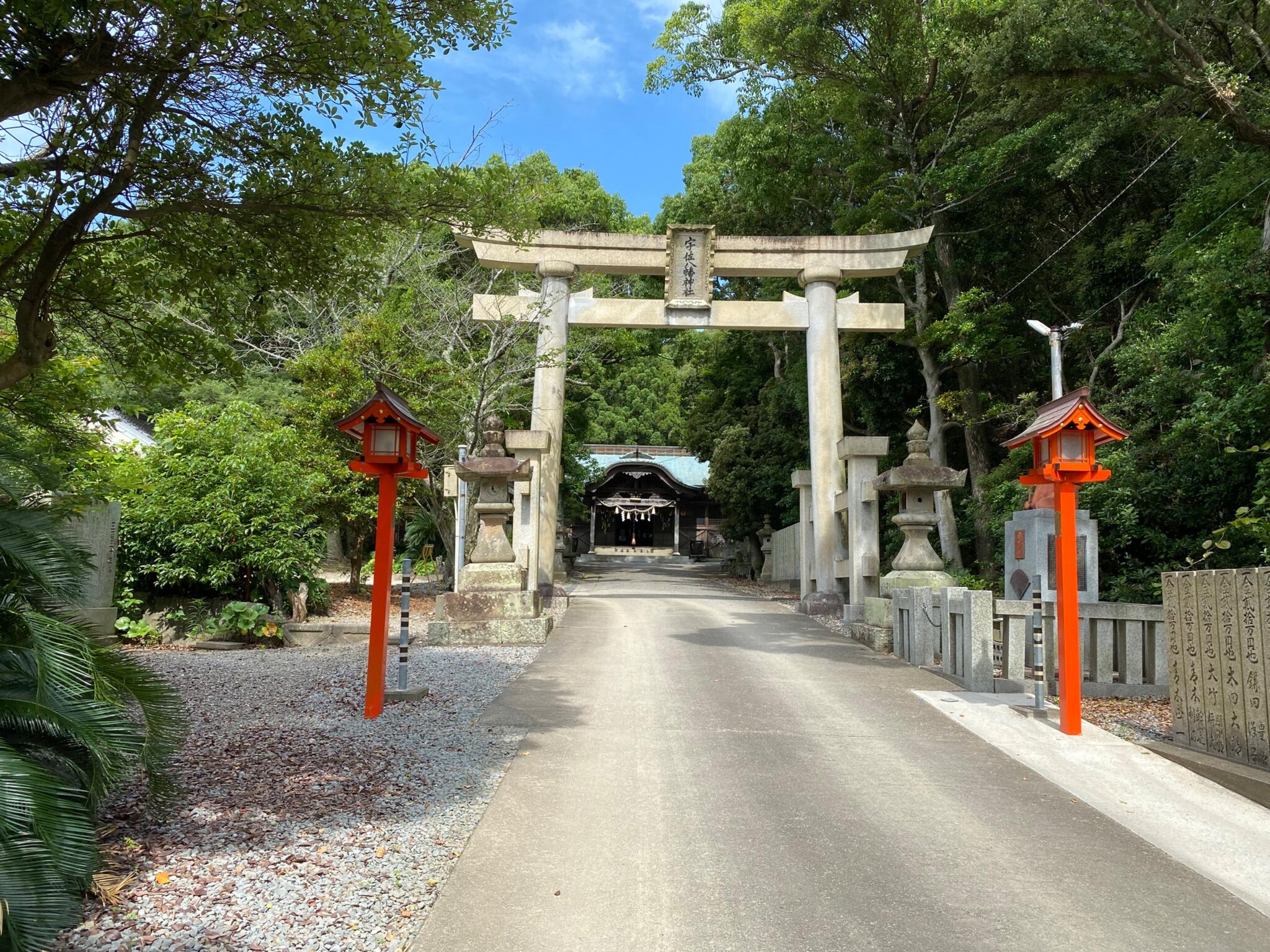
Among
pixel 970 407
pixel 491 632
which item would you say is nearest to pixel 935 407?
pixel 970 407

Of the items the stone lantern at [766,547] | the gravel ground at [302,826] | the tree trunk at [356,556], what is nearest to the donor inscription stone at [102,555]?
the gravel ground at [302,826]

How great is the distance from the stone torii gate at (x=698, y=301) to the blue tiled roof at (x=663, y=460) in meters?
20.4

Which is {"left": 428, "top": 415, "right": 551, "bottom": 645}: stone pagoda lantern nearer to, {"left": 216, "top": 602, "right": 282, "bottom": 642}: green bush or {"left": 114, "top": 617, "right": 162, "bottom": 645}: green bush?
{"left": 216, "top": 602, "right": 282, "bottom": 642}: green bush

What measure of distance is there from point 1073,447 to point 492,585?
737 cm

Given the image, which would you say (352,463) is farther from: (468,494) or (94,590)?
(468,494)

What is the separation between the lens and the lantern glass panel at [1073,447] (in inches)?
266

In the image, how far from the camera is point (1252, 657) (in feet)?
17.8

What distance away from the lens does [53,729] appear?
3.69 metres

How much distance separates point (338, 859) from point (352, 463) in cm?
384

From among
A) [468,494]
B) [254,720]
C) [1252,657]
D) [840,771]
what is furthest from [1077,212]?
[254,720]

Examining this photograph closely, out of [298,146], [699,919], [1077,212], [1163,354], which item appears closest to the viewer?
[699,919]

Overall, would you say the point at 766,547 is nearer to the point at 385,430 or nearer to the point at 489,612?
the point at 489,612

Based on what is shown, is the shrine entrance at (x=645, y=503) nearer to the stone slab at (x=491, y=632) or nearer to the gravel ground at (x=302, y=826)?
the stone slab at (x=491, y=632)

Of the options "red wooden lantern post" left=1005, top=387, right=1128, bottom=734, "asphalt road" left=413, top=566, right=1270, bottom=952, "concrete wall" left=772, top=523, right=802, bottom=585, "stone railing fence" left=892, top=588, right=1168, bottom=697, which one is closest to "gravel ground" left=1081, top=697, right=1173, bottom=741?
"stone railing fence" left=892, top=588, right=1168, bottom=697
